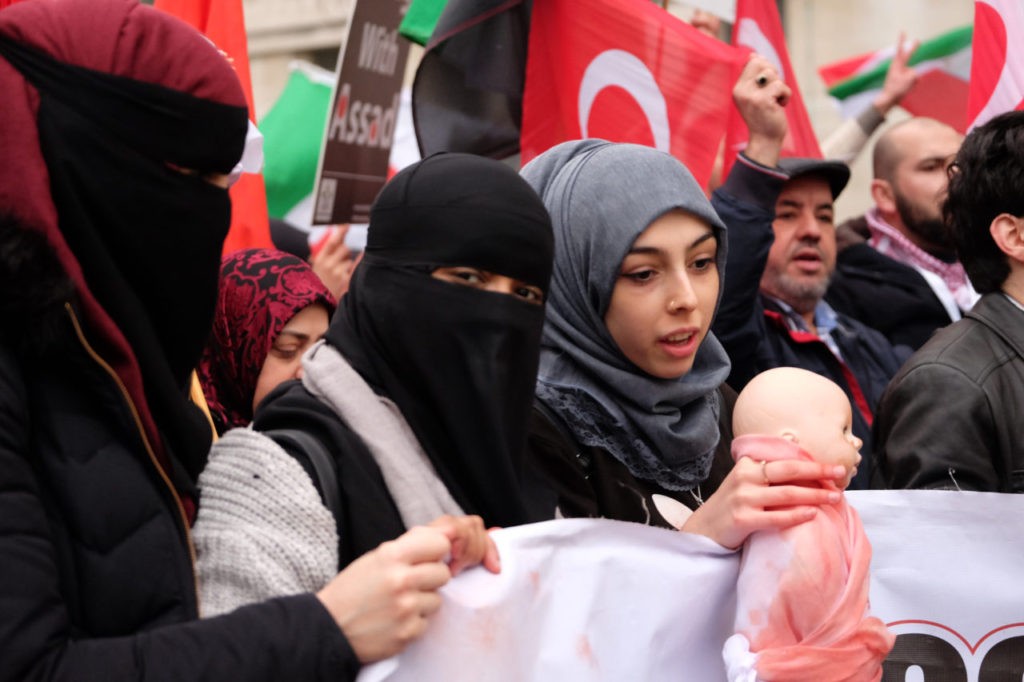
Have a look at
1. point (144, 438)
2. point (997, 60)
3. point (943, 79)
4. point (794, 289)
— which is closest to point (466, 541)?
point (144, 438)

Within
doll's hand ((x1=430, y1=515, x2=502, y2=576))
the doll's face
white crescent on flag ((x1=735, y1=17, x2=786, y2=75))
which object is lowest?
doll's hand ((x1=430, y1=515, x2=502, y2=576))

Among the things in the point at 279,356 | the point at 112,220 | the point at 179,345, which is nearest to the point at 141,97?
the point at 112,220

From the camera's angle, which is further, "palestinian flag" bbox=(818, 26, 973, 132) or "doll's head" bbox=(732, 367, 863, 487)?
"palestinian flag" bbox=(818, 26, 973, 132)

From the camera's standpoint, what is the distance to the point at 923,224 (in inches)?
229

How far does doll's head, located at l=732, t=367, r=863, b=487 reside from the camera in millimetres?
2295

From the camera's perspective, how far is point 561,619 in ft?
7.35

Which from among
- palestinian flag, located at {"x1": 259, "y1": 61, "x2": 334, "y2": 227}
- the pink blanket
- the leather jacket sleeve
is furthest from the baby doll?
palestinian flag, located at {"x1": 259, "y1": 61, "x2": 334, "y2": 227}

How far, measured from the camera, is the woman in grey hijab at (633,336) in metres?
2.82

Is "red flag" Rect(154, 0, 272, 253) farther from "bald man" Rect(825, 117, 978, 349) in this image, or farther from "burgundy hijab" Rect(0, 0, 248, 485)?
"burgundy hijab" Rect(0, 0, 248, 485)

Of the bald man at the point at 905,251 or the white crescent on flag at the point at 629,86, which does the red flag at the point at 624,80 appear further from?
the bald man at the point at 905,251

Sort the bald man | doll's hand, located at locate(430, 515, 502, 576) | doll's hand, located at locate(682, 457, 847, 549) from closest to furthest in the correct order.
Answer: doll's hand, located at locate(430, 515, 502, 576), doll's hand, located at locate(682, 457, 847, 549), the bald man

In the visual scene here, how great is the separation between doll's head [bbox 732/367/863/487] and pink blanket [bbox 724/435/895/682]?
3 centimetres

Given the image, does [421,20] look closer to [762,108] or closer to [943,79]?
[762,108]

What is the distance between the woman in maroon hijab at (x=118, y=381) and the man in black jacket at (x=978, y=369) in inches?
56.2
